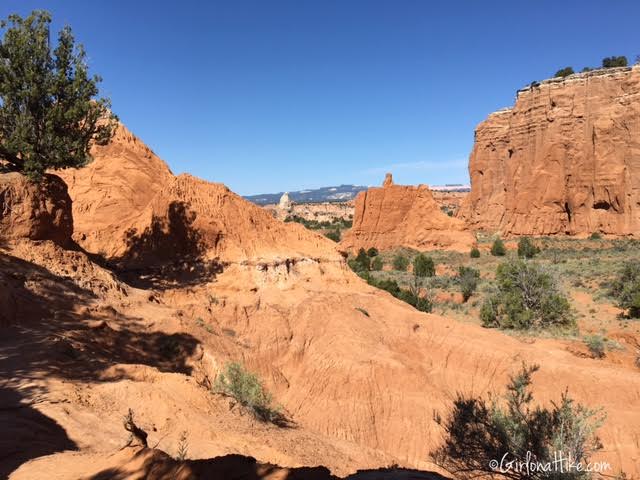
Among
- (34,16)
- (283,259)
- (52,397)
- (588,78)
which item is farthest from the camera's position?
(588,78)

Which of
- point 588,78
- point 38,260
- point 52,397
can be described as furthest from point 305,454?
point 588,78

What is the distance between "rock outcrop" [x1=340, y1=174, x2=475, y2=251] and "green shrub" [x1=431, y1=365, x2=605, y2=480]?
4089 cm

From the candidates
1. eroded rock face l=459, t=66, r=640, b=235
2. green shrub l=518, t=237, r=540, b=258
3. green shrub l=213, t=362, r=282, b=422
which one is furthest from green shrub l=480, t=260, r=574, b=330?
eroded rock face l=459, t=66, r=640, b=235

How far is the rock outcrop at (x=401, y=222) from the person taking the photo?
2008 inches

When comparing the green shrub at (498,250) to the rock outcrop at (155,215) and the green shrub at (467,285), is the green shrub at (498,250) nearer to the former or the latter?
the green shrub at (467,285)

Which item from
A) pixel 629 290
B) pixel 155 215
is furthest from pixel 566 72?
pixel 155 215

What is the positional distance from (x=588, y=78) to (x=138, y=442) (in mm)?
59169

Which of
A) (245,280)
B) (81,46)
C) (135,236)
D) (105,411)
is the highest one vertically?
(81,46)

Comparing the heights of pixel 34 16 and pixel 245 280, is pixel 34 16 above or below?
above

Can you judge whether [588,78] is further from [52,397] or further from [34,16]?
[52,397]

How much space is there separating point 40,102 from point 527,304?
24.6 meters

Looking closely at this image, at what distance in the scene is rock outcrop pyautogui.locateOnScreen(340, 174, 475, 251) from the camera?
5100 centimetres

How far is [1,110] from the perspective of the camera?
1159 cm

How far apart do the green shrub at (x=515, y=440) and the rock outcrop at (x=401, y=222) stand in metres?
40.9
